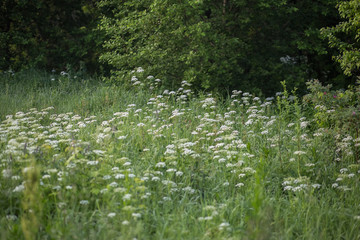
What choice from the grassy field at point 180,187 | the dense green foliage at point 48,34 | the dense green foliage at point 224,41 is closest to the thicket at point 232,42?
A: the dense green foliage at point 224,41

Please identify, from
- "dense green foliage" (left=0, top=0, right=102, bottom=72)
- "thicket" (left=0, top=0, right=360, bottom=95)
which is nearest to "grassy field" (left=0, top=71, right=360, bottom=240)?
"thicket" (left=0, top=0, right=360, bottom=95)

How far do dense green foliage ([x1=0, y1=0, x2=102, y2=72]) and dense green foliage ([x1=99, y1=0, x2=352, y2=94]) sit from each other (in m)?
4.12

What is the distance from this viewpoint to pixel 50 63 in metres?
13.8

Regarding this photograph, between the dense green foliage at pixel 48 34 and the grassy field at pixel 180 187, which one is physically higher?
the dense green foliage at pixel 48 34

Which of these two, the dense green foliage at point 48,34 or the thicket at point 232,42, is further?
the dense green foliage at point 48,34

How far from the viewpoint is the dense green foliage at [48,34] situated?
12648mm

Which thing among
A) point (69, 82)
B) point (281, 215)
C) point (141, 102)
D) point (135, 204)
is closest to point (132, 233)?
point (135, 204)

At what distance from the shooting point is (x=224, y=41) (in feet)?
27.7

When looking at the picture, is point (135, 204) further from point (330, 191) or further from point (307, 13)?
point (307, 13)

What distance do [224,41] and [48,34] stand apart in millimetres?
8638

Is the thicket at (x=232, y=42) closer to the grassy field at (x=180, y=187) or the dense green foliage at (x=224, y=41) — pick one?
the dense green foliage at (x=224, y=41)

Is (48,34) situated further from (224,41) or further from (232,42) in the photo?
(232,42)

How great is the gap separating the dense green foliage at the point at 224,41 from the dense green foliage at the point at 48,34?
4125 millimetres

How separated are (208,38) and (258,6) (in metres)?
1.56
